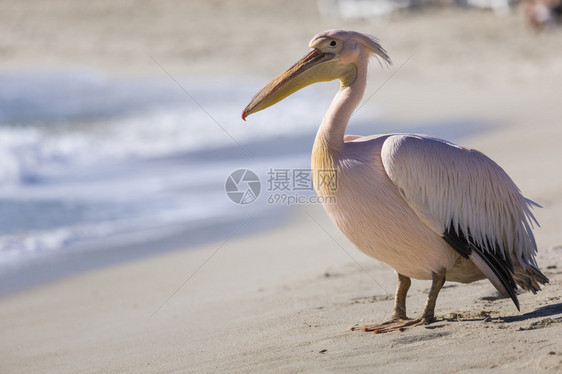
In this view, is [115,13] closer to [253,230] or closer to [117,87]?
[117,87]

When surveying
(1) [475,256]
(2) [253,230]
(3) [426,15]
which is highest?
(3) [426,15]

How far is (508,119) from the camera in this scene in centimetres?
1125

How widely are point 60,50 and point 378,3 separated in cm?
1049

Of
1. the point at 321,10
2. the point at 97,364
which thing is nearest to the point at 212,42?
the point at 321,10

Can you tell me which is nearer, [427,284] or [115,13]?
[427,284]

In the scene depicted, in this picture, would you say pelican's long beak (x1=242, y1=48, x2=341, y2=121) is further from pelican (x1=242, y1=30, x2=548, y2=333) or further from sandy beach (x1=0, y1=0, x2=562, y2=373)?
sandy beach (x1=0, y1=0, x2=562, y2=373)

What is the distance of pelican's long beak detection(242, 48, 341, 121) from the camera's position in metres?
4.12

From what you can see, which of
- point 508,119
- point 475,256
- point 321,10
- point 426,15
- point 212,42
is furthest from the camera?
point 321,10

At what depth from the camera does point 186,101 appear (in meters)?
15.1

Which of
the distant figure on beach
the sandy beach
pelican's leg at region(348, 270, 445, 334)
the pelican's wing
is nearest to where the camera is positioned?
the sandy beach

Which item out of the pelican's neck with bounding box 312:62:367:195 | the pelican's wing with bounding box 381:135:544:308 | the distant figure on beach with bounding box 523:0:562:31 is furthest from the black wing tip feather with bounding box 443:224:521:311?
the distant figure on beach with bounding box 523:0:562:31

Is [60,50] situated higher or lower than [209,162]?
higher

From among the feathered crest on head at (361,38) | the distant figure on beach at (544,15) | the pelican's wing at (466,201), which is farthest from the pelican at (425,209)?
the distant figure on beach at (544,15)

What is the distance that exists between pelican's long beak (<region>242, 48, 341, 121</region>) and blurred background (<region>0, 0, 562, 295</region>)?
8.88 ft
